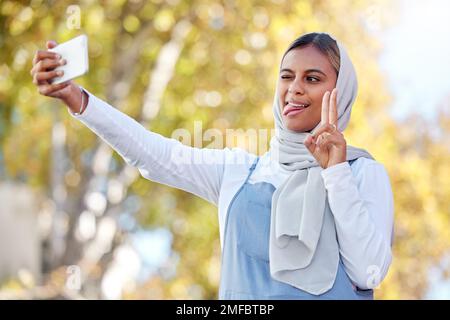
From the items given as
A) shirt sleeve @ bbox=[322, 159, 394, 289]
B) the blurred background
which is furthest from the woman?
the blurred background

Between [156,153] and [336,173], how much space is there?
0.40 m

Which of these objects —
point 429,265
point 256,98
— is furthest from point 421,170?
point 256,98

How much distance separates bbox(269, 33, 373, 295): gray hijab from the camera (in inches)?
64.8

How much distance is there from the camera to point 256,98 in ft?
26.7

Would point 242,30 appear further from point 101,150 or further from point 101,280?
point 101,280

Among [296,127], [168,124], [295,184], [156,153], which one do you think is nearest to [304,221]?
[295,184]

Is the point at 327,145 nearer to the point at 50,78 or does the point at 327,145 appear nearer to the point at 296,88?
the point at 296,88

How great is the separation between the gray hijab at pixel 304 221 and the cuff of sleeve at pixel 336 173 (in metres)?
0.10

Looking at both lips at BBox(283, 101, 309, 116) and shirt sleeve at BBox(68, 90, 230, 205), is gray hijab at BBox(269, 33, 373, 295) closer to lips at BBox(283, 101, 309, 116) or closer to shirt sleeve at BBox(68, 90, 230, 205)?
lips at BBox(283, 101, 309, 116)

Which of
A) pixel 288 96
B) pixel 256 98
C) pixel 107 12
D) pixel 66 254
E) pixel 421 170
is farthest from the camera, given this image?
pixel 421 170

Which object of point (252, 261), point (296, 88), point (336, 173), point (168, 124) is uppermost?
point (168, 124)

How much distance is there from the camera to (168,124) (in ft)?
29.7

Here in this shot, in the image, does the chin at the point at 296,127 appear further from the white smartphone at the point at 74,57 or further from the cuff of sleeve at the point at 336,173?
the white smartphone at the point at 74,57
